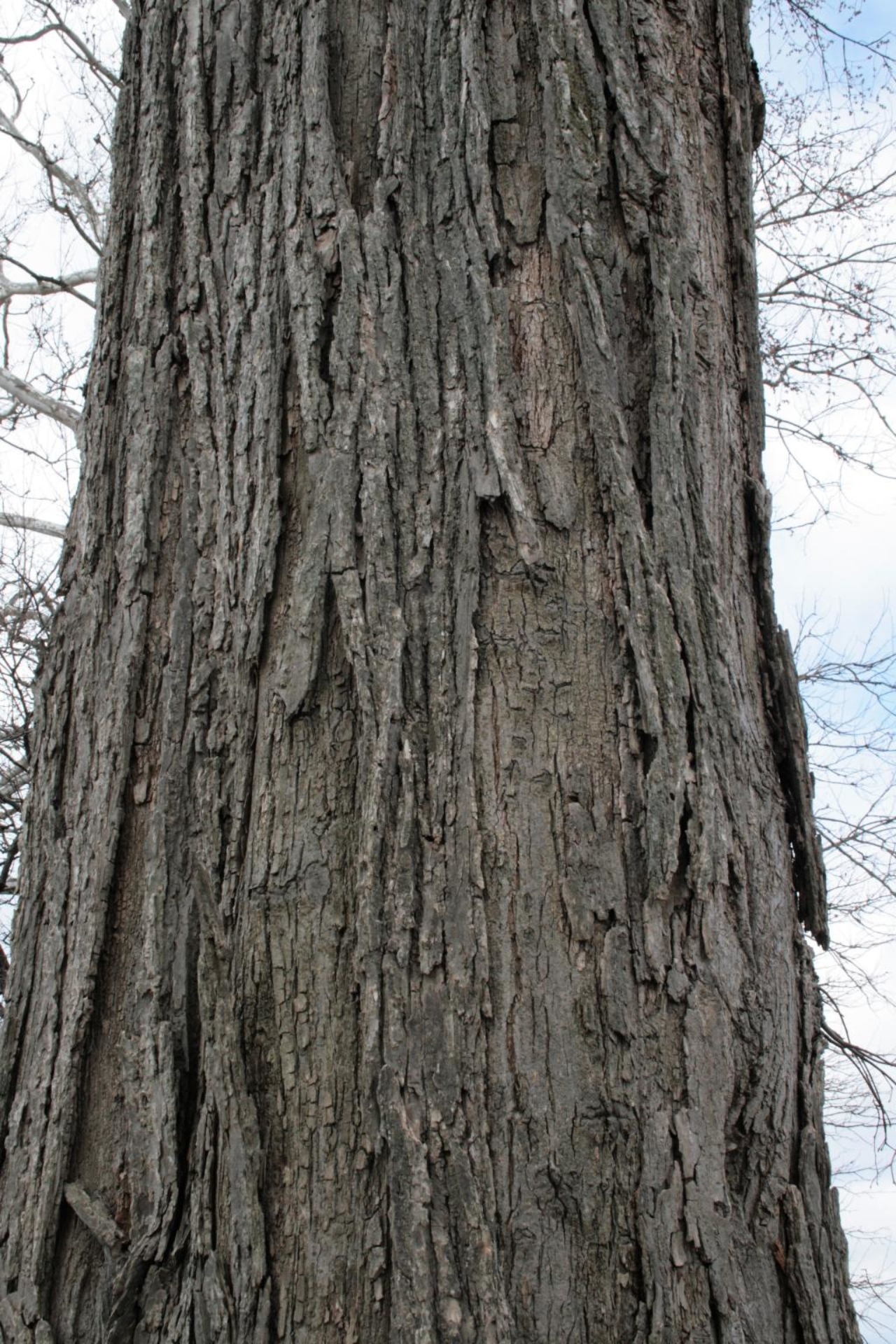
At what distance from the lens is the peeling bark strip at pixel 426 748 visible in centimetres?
132

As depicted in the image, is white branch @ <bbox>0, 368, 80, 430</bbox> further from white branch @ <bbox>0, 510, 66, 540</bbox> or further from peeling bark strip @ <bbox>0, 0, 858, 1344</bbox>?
peeling bark strip @ <bbox>0, 0, 858, 1344</bbox>

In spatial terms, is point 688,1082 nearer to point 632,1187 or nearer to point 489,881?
point 632,1187

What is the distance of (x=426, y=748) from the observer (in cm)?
141

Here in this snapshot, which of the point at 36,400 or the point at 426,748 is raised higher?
the point at 36,400

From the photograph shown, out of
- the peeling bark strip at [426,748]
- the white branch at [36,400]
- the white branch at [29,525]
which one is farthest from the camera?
the white branch at [36,400]

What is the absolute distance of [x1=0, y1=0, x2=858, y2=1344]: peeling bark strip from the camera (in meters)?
1.32

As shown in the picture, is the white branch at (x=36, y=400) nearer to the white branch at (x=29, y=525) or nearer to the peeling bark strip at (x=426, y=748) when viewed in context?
the white branch at (x=29, y=525)

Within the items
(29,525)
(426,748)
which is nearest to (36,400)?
(29,525)

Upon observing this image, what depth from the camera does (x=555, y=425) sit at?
1537 millimetres

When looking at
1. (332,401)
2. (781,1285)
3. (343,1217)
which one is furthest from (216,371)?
(781,1285)

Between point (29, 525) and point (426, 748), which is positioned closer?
point (426, 748)

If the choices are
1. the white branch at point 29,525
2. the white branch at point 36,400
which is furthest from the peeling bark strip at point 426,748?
the white branch at point 36,400

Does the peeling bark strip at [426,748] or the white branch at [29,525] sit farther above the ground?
the white branch at [29,525]

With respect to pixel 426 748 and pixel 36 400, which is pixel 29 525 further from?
pixel 426 748
